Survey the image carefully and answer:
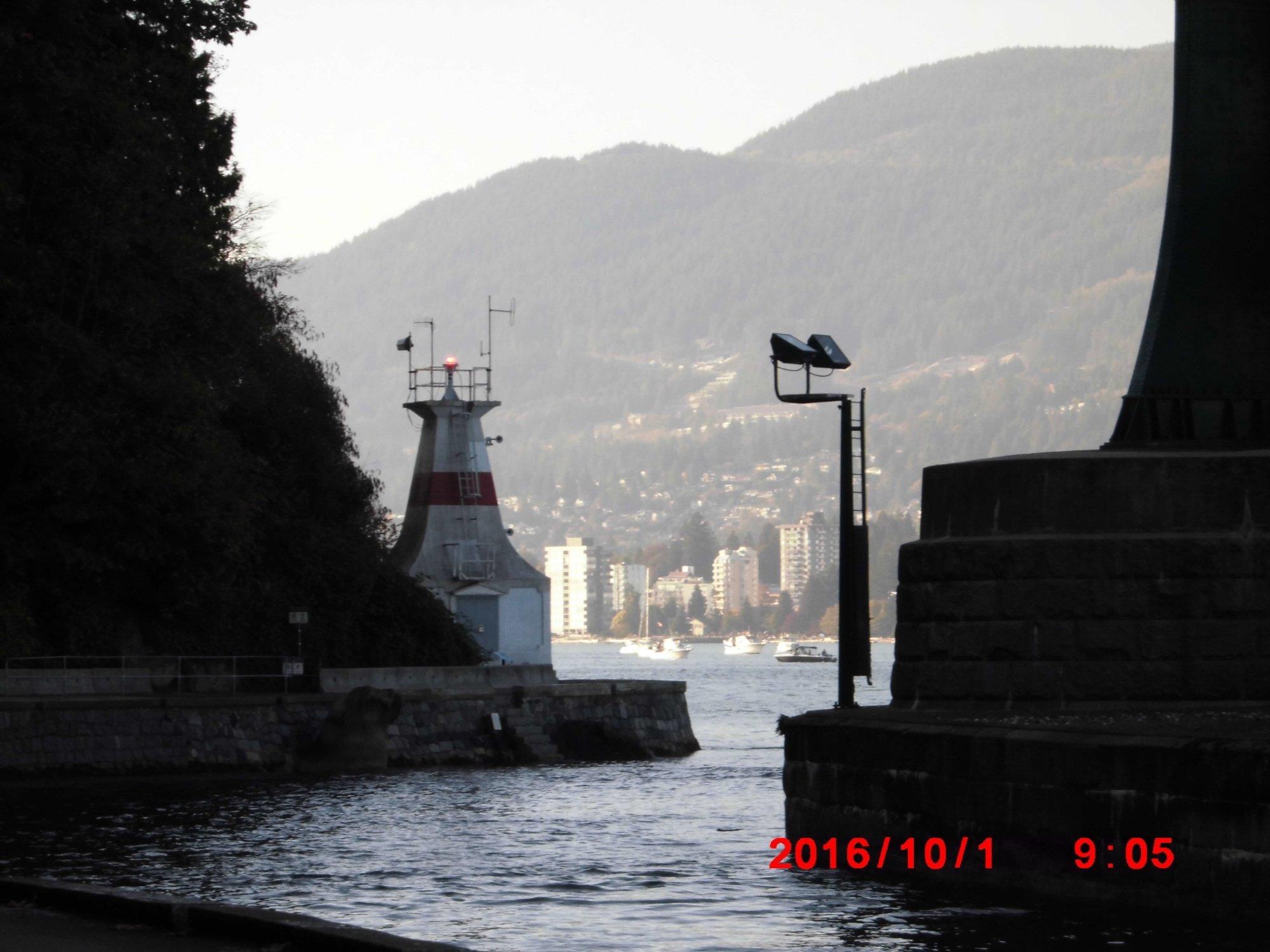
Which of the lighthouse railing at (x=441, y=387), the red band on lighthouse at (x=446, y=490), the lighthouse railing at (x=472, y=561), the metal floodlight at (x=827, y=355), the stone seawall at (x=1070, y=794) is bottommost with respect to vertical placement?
the stone seawall at (x=1070, y=794)

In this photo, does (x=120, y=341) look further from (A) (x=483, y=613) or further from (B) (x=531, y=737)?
(A) (x=483, y=613)

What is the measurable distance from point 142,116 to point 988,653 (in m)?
25.2

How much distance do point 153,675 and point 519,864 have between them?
19.0 meters

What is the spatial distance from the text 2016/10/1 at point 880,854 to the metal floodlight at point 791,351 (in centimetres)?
500

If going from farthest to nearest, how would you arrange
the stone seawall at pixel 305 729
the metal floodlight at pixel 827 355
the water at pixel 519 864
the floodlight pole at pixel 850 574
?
the stone seawall at pixel 305 729
the floodlight pole at pixel 850 574
the metal floodlight at pixel 827 355
the water at pixel 519 864

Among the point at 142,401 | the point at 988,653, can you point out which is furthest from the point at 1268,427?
the point at 142,401

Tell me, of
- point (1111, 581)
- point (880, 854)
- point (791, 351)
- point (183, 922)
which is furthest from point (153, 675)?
point (183, 922)

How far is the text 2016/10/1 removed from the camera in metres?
17.5

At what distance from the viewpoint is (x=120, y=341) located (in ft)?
124

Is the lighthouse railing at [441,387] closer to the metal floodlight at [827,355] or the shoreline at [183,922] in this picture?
the metal floodlight at [827,355]

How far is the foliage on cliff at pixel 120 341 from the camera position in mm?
36094

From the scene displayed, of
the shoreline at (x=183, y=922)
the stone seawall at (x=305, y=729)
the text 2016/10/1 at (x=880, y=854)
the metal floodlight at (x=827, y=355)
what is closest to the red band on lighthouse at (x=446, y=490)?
the stone seawall at (x=305, y=729)

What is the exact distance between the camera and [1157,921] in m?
15.5

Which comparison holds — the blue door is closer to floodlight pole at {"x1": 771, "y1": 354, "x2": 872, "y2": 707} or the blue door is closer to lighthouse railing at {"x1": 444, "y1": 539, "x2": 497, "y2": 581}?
lighthouse railing at {"x1": 444, "y1": 539, "x2": 497, "y2": 581}
